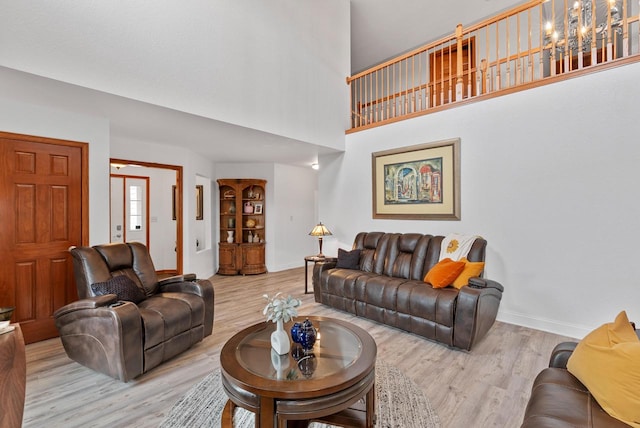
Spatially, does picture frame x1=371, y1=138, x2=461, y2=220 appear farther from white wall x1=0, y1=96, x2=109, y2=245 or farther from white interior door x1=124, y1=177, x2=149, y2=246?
white interior door x1=124, y1=177, x2=149, y2=246

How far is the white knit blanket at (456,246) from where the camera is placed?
3375 mm

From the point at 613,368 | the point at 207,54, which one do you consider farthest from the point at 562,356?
the point at 207,54

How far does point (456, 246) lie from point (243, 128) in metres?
2.97

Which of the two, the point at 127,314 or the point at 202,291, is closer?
the point at 127,314

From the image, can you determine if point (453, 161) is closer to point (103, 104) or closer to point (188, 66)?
point (188, 66)

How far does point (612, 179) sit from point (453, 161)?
159cm

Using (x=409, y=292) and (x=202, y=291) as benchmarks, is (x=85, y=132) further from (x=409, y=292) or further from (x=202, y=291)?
(x=409, y=292)

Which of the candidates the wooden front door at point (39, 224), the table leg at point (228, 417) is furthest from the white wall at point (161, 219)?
the table leg at point (228, 417)

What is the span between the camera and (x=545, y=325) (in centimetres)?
329

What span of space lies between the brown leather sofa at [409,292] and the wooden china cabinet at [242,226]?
2432 mm

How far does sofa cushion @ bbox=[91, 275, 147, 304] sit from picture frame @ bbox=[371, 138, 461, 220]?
3.52 m

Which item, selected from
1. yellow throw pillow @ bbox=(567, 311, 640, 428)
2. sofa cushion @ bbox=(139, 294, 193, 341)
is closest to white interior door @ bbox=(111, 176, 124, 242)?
sofa cushion @ bbox=(139, 294, 193, 341)

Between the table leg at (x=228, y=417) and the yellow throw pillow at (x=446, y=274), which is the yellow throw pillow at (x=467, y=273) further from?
the table leg at (x=228, y=417)

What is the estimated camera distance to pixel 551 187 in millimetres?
3252
